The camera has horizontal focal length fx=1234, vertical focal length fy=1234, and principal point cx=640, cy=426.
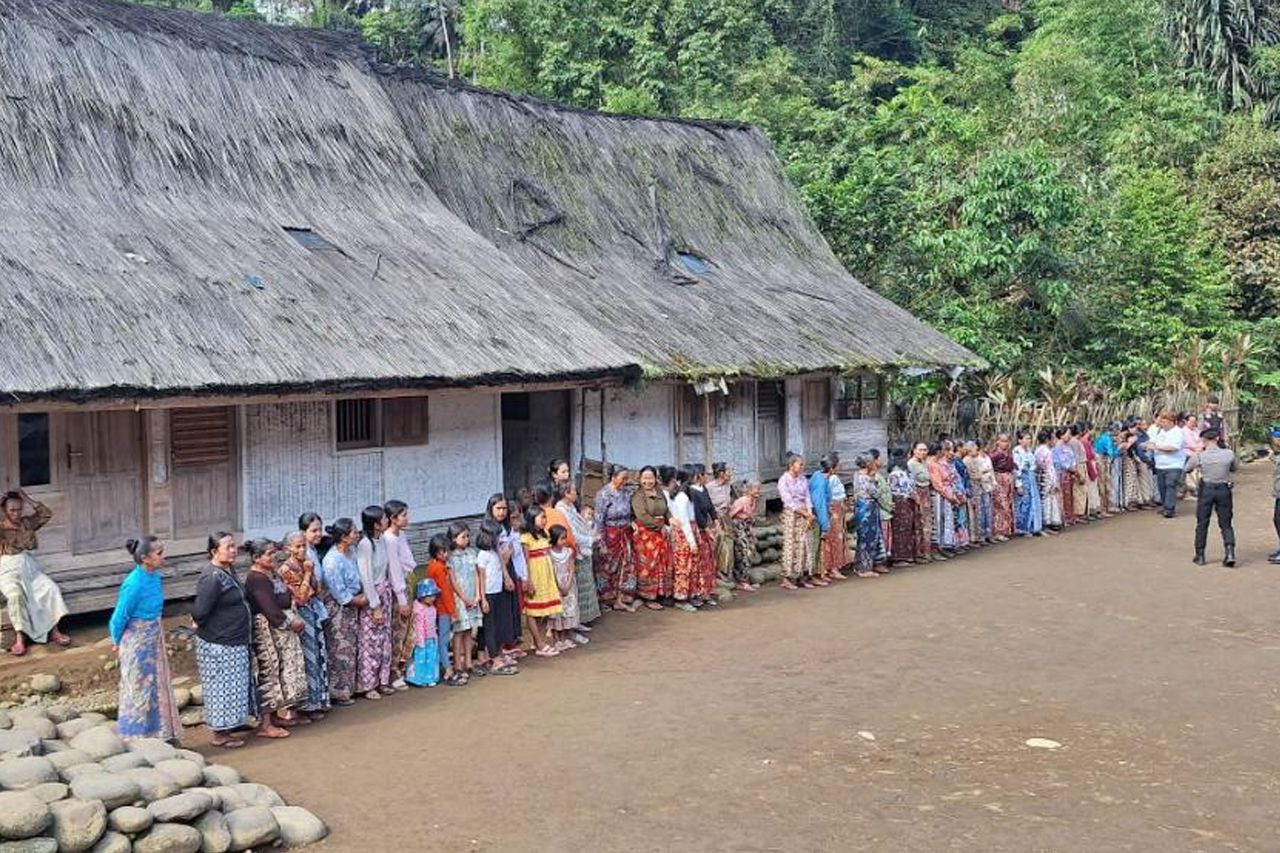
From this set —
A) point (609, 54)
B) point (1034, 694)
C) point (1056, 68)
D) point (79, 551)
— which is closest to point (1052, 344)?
point (1056, 68)

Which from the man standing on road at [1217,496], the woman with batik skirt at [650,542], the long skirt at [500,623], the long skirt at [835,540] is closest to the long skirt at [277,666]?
the long skirt at [500,623]

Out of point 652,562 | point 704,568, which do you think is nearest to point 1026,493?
point 704,568

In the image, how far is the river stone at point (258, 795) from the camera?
6.41m

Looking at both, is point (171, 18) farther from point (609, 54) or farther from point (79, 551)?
point (609, 54)

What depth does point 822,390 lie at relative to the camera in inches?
688

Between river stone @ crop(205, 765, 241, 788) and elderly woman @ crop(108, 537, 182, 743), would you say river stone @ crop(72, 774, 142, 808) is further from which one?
elderly woman @ crop(108, 537, 182, 743)

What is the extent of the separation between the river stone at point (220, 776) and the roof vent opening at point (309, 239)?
6777 millimetres

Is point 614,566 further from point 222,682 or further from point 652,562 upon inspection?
point 222,682

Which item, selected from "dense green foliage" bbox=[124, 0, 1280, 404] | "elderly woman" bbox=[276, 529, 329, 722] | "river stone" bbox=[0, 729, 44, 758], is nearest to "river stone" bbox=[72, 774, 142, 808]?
"river stone" bbox=[0, 729, 44, 758]

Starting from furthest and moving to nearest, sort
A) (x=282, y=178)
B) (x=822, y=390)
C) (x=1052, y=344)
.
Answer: (x=1052, y=344) < (x=822, y=390) < (x=282, y=178)

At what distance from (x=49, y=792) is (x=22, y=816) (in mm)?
338

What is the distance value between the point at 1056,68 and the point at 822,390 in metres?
15.9

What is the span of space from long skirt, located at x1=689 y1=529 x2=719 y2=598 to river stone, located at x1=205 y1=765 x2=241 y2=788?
222 inches

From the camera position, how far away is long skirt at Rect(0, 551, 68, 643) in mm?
8961
